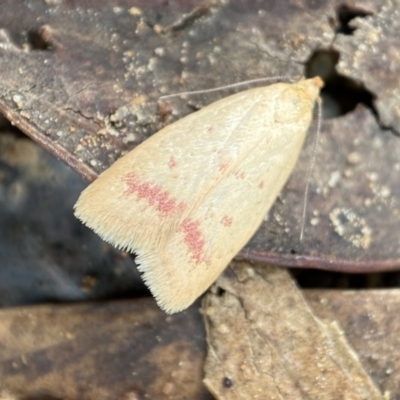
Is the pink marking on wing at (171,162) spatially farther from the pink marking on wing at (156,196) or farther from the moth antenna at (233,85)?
the moth antenna at (233,85)

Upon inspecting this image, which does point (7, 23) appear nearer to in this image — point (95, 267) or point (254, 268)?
point (95, 267)

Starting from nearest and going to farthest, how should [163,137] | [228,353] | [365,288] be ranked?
[163,137] → [228,353] → [365,288]

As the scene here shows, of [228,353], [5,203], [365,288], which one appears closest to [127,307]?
[228,353]

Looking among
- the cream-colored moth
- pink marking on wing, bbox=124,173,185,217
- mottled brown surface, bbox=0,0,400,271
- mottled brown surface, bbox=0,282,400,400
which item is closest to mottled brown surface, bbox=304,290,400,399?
mottled brown surface, bbox=0,282,400,400

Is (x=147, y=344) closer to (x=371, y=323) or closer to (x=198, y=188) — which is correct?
(x=198, y=188)

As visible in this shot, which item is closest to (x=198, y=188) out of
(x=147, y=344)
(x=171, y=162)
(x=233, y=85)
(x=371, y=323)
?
(x=171, y=162)

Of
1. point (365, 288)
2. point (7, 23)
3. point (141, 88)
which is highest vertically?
point (7, 23)
